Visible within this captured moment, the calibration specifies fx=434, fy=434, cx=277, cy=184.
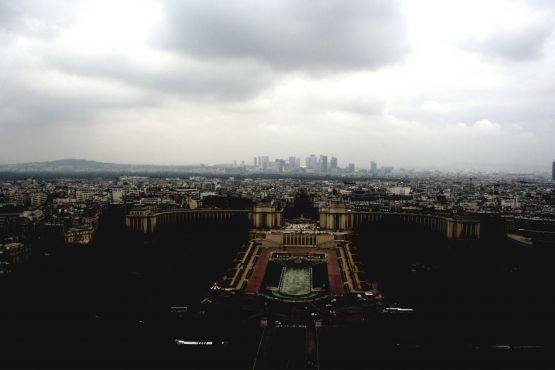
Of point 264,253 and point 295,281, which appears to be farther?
point 264,253

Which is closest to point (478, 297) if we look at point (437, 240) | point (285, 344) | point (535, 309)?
point (535, 309)

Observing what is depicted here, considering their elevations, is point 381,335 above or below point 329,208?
below

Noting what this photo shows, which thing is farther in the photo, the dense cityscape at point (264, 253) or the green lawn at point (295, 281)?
the green lawn at point (295, 281)

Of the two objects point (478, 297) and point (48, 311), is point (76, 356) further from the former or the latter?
point (478, 297)

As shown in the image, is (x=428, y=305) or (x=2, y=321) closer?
(x=2, y=321)

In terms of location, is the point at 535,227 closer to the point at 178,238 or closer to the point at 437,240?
the point at 437,240

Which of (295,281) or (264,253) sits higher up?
(264,253)

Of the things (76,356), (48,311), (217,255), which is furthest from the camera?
(217,255)

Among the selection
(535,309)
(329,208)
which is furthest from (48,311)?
(329,208)

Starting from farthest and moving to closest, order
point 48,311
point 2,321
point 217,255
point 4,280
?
1. point 217,255
2. point 4,280
3. point 48,311
4. point 2,321

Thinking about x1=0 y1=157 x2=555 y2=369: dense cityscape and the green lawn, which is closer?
x1=0 y1=157 x2=555 y2=369: dense cityscape
